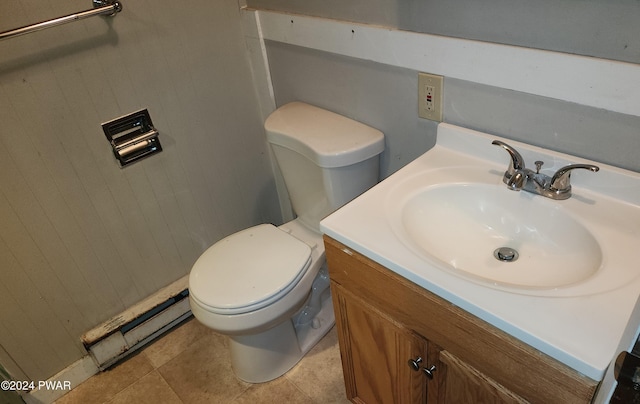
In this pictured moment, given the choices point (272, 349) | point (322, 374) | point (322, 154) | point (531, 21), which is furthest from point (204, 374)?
point (531, 21)

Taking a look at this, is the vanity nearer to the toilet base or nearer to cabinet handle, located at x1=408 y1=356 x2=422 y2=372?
cabinet handle, located at x1=408 y1=356 x2=422 y2=372

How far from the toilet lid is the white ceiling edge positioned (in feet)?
2.12

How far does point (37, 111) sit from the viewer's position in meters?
1.32

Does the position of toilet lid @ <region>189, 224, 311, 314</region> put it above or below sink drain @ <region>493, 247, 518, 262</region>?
below

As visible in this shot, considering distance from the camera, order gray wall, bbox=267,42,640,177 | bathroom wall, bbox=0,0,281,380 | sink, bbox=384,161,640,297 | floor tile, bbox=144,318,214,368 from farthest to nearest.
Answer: floor tile, bbox=144,318,214,368 < bathroom wall, bbox=0,0,281,380 < gray wall, bbox=267,42,640,177 < sink, bbox=384,161,640,297

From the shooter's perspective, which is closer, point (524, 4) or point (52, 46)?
point (524, 4)

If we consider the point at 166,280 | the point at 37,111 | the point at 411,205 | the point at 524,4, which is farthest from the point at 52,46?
the point at 524,4

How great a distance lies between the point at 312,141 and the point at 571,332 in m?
0.89

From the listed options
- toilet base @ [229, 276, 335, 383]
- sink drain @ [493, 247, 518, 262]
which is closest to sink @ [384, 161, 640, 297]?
sink drain @ [493, 247, 518, 262]

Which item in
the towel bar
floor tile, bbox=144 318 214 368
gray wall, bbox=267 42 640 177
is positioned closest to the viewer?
gray wall, bbox=267 42 640 177

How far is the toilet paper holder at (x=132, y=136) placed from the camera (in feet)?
4.87

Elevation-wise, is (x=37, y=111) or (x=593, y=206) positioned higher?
(x=37, y=111)

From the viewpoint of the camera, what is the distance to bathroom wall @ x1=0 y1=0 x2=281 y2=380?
4.32 ft

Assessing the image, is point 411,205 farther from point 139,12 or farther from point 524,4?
point 139,12
